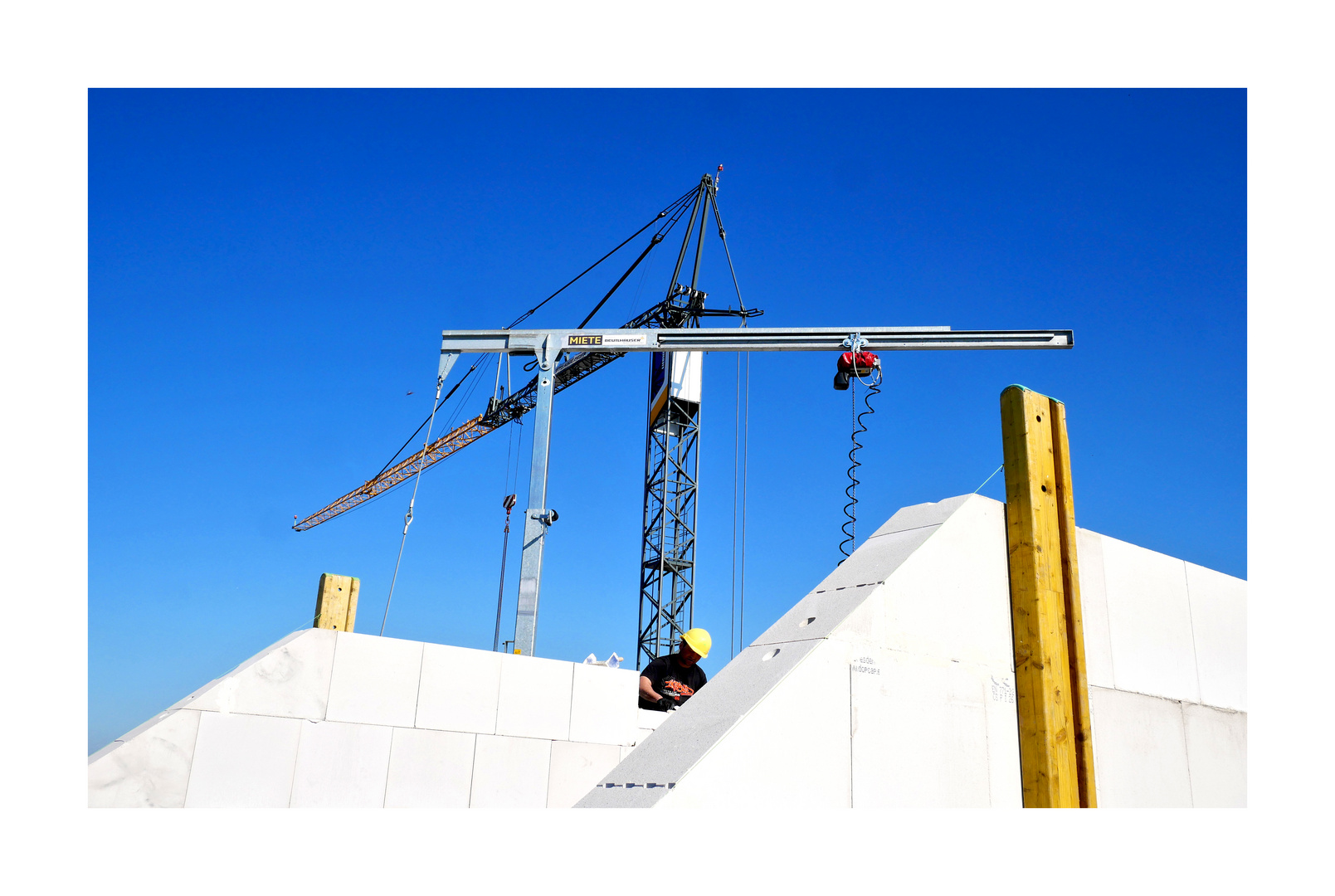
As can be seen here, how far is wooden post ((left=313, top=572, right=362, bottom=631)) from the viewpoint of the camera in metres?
8.78

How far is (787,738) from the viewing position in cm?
429

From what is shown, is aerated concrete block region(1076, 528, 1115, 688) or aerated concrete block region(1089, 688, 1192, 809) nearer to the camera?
aerated concrete block region(1089, 688, 1192, 809)

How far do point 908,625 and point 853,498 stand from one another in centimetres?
730

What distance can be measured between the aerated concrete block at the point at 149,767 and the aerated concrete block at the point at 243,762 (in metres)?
0.08

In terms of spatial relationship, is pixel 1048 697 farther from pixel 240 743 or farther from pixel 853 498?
pixel 853 498

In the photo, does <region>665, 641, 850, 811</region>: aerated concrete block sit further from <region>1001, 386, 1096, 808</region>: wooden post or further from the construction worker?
the construction worker

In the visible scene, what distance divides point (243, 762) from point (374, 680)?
44.2 inches

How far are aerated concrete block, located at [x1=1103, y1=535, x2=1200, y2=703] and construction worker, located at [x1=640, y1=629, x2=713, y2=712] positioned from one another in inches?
127

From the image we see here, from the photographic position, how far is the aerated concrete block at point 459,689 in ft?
25.5

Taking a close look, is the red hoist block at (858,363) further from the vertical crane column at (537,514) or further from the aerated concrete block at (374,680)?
the aerated concrete block at (374,680)

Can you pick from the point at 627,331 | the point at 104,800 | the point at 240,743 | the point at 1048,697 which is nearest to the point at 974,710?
the point at 1048,697

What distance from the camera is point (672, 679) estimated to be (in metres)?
8.20

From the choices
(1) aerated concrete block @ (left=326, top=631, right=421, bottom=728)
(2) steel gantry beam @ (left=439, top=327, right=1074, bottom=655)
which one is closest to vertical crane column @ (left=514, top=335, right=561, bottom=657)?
(2) steel gantry beam @ (left=439, top=327, right=1074, bottom=655)

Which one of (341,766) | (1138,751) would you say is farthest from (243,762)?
(1138,751)
